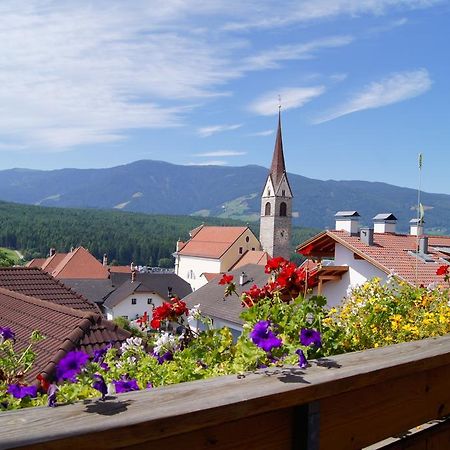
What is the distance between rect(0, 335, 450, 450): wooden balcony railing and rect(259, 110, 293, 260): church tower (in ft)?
207

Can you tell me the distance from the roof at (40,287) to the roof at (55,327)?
5.96 ft

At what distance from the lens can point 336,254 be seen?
14938 mm

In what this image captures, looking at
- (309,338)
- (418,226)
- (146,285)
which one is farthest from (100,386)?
(146,285)

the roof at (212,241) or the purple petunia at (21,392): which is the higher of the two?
the purple petunia at (21,392)

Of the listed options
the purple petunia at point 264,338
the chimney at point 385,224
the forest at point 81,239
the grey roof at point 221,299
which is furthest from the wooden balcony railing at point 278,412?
the forest at point 81,239

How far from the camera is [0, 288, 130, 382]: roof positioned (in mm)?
6465

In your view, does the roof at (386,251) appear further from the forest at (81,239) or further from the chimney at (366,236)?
the forest at (81,239)

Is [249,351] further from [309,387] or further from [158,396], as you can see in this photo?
[158,396]

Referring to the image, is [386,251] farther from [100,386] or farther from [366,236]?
[100,386]

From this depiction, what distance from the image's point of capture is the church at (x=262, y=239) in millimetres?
65812

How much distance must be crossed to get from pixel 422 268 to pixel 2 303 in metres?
8.92

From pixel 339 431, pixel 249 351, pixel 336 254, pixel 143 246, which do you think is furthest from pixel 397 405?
pixel 143 246

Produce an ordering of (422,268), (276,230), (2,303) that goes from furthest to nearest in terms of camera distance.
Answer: (276,230), (422,268), (2,303)

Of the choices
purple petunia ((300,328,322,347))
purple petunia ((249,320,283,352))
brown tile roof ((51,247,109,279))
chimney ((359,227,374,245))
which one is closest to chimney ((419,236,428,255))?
chimney ((359,227,374,245))
